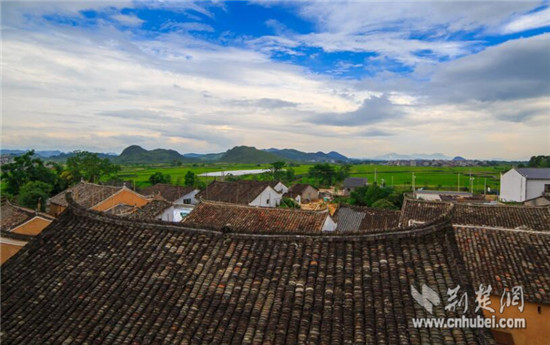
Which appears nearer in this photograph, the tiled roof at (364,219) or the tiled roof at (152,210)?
the tiled roof at (152,210)

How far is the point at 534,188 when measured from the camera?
4584 centimetres

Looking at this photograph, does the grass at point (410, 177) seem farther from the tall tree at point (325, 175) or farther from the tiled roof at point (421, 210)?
the tiled roof at point (421, 210)

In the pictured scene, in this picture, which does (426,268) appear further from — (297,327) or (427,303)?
(297,327)

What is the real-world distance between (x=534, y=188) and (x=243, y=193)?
38818 mm

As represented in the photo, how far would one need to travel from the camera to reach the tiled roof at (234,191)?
3484 cm

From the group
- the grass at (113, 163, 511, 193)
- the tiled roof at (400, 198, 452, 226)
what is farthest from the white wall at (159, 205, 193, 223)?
the grass at (113, 163, 511, 193)

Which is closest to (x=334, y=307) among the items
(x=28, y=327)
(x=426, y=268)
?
(x=426, y=268)

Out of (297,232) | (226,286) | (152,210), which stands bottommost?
(152,210)

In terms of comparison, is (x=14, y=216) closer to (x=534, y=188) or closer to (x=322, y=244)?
(x=322, y=244)

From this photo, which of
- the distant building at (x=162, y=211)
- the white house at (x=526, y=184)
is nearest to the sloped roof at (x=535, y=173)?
the white house at (x=526, y=184)

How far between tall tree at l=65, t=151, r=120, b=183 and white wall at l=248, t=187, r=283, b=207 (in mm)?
31302

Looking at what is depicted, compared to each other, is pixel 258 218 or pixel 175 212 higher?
pixel 258 218

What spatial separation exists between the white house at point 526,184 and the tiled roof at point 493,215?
34.2 meters

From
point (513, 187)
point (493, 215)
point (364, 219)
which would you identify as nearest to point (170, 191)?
point (364, 219)
